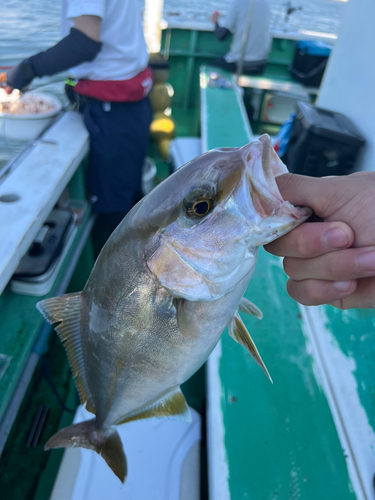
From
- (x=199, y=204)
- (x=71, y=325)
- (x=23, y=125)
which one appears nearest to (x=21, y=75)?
(x=23, y=125)

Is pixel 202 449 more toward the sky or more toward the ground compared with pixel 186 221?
more toward the ground

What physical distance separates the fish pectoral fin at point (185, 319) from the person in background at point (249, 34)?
6.09 m

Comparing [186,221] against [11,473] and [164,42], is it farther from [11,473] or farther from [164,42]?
Result: [164,42]

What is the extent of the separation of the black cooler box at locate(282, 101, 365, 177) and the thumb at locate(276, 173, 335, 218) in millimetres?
2404

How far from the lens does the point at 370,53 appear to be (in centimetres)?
316

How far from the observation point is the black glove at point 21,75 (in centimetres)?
262

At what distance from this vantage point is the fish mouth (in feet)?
2.95

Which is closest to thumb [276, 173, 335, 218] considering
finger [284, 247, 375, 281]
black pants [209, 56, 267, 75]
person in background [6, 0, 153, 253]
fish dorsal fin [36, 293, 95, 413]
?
finger [284, 247, 375, 281]

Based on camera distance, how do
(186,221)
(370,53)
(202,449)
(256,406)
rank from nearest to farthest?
(186,221), (256,406), (202,449), (370,53)

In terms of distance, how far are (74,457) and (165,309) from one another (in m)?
1.05

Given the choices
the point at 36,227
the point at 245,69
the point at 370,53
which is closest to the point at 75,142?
the point at 36,227

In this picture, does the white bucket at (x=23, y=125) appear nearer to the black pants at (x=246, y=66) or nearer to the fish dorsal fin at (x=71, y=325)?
the fish dorsal fin at (x=71, y=325)

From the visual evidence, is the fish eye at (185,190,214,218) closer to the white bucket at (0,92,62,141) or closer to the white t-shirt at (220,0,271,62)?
the white bucket at (0,92,62,141)

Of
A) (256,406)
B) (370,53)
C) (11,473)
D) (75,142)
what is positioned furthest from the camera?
(370,53)
